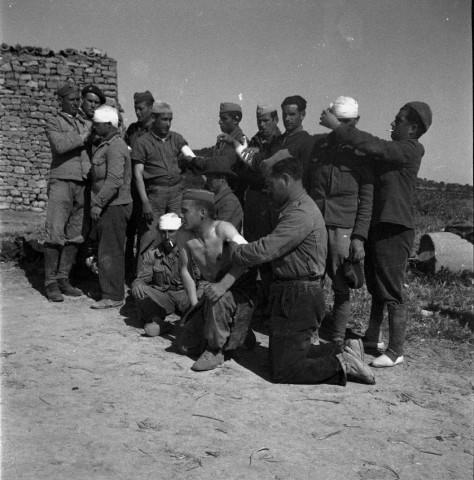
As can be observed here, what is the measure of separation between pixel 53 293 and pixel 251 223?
7.67ft

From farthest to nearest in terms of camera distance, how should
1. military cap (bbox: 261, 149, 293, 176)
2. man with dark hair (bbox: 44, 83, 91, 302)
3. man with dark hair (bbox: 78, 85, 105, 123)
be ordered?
man with dark hair (bbox: 78, 85, 105, 123)
man with dark hair (bbox: 44, 83, 91, 302)
military cap (bbox: 261, 149, 293, 176)

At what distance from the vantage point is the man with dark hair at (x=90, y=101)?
6.68m

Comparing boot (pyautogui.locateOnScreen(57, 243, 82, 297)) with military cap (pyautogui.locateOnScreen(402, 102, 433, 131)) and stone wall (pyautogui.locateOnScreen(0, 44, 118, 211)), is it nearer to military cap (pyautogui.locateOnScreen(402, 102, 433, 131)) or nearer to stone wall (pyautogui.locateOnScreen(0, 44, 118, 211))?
military cap (pyautogui.locateOnScreen(402, 102, 433, 131))

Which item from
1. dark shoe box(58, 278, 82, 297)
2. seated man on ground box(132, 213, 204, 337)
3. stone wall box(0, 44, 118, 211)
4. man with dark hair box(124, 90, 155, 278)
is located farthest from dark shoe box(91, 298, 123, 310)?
stone wall box(0, 44, 118, 211)

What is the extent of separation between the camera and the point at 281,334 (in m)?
4.46

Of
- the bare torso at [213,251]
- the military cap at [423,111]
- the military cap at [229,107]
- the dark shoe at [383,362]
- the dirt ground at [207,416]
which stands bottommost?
the dirt ground at [207,416]

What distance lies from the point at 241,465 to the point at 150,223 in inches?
147

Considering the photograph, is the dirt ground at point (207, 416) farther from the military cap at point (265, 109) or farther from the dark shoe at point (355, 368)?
the military cap at point (265, 109)

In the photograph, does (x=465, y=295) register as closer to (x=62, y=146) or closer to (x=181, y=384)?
(x=181, y=384)

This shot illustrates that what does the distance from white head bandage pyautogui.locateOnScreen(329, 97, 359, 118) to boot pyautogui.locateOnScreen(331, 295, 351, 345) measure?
160 centimetres

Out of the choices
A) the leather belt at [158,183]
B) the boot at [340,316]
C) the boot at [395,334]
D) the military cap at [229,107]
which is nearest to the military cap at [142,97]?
the leather belt at [158,183]

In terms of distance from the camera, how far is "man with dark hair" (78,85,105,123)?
21.9ft

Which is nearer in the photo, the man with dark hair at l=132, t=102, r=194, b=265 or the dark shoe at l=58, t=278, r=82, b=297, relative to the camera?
the man with dark hair at l=132, t=102, r=194, b=265

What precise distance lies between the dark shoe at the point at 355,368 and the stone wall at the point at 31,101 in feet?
35.5
